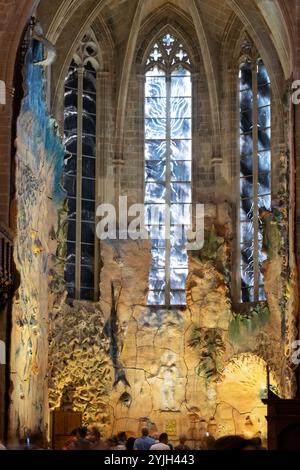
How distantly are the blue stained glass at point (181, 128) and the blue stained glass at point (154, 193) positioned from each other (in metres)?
1.34

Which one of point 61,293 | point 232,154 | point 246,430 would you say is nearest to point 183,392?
point 246,430

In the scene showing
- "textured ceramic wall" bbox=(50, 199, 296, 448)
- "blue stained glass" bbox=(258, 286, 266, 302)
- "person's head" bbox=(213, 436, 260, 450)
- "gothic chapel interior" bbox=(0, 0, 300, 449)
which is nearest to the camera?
"person's head" bbox=(213, 436, 260, 450)

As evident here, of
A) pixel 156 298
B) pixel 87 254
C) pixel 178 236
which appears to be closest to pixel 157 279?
pixel 156 298

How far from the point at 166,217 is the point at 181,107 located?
9.23 feet

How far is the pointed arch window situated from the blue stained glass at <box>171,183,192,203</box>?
1991 mm

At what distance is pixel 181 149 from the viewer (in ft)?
95.6

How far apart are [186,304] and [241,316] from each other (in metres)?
1.41

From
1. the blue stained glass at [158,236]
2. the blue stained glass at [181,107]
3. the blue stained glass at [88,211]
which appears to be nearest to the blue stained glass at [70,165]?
the blue stained glass at [88,211]

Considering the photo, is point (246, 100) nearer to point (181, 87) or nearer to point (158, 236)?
point (181, 87)

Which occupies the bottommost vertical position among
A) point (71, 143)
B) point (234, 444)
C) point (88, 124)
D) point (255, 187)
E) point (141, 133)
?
point (234, 444)

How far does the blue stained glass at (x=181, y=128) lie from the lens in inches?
1150

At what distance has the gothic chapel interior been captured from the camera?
26.5 meters

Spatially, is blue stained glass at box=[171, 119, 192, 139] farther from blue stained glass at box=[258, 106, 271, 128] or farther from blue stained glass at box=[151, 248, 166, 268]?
blue stained glass at box=[151, 248, 166, 268]

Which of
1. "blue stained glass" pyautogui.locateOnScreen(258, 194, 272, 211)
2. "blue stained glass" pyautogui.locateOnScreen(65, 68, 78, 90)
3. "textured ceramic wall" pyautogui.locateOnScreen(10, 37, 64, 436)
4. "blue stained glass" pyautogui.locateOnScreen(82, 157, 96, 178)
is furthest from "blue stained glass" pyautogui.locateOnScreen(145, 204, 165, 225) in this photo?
"textured ceramic wall" pyautogui.locateOnScreen(10, 37, 64, 436)
